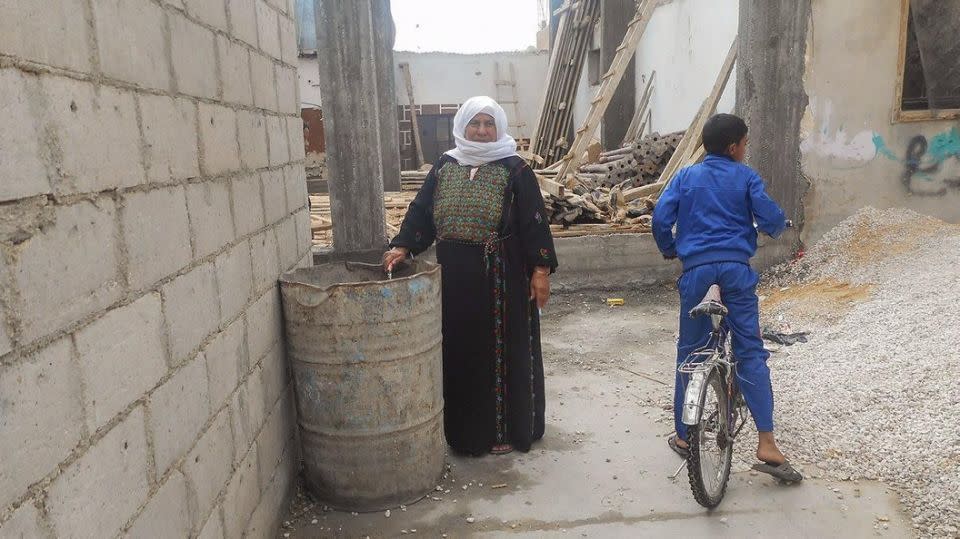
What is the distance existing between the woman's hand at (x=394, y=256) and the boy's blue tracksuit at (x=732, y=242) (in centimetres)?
140

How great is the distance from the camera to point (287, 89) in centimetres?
350

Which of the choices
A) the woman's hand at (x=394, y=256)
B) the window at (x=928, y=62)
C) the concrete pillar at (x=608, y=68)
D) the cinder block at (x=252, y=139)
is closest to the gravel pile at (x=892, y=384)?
the window at (x=928, y=62)

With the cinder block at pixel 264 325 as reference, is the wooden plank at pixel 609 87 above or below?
above

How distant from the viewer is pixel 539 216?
3623mm

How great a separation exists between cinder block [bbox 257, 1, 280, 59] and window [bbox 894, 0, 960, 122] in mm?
6128

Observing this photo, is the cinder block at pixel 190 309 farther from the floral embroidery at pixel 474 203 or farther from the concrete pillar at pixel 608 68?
the concrete pillar at pixel 608 68

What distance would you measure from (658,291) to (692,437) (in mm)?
4395

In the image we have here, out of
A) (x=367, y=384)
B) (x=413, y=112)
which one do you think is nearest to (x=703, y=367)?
(x=367, y=384)

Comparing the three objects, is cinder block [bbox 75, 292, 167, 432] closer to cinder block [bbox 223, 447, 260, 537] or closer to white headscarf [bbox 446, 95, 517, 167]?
cinder block [bbox 223, 447, 260, 537]

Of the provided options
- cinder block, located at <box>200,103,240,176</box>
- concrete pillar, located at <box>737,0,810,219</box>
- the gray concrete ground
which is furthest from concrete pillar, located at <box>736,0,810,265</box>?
cinder block, located at <box>200,103,240,176</box>

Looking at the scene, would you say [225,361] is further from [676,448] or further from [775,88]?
[775,88]

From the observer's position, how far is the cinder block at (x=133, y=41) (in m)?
1.70

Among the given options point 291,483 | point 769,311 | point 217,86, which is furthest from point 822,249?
point 217,86

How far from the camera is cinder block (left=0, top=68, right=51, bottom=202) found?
1283mm
